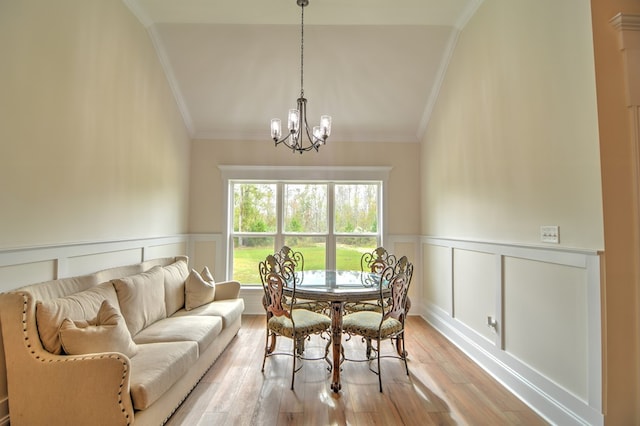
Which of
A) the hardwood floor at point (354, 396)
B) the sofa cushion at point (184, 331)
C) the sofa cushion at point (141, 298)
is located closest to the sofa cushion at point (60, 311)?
the sofa cushion at point (141, 298)

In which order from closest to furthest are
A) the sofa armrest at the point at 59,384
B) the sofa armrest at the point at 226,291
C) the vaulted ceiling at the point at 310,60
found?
the sofa armrest at the point at 59,384, the vaulted ceiling at the point at 310,60, the sofa armrest at the point at 226,291

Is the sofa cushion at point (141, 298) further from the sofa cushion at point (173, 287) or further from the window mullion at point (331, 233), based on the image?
the window mullion at point (331, 233)

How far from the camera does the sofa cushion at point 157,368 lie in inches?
71.8

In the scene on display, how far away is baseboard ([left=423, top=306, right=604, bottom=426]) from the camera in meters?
2.04

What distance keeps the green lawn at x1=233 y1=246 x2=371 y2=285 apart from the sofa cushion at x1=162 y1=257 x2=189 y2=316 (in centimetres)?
141

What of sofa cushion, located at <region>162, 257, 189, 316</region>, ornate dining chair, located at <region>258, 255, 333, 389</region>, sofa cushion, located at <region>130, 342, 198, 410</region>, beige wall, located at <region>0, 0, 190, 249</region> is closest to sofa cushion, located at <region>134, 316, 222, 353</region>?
sofa cushion, located at <region>130, 342, 198, 410</region>

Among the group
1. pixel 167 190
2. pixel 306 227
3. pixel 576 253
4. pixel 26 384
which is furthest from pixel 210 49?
pixel 576 253

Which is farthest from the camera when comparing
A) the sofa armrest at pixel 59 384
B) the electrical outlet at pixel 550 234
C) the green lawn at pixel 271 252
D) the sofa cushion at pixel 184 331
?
the green lawn at pixel 271 252

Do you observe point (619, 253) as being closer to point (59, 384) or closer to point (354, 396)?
point (354, 396)

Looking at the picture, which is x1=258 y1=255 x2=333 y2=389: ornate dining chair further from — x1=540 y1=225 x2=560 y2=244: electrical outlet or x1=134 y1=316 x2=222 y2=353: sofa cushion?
x1=540 y1=225 x2=560 y2=244: electrical outlet

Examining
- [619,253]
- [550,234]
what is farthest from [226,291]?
[619,253]

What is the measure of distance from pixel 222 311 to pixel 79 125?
2126mm

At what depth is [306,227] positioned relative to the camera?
201 inches

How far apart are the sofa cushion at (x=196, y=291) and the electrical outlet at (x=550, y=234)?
3.24 meters
